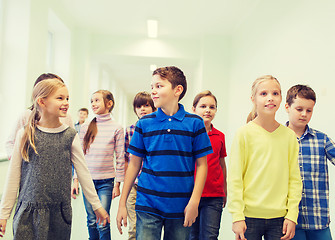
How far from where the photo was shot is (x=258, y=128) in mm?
1455

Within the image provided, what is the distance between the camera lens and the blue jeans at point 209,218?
1.93 m

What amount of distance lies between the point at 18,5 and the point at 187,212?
3995 mm

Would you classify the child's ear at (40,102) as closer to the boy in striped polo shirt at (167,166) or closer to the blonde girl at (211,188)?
the boy in striped polo shirt at (167,166)

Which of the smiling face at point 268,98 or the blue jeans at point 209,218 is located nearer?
the smiling face at point 268,98

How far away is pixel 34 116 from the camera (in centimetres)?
149

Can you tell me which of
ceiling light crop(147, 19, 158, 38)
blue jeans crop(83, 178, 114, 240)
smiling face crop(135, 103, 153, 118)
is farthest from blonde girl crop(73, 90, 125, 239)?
ceiling light crop(147, 19, 158, 38)

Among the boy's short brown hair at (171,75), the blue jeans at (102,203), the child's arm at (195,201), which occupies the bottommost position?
the blue jeans at (102,203)

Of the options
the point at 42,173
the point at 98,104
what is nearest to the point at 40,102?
the point at 42,173

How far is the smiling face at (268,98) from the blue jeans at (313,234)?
2.30 feet

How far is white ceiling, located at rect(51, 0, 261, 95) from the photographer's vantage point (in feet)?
16.8

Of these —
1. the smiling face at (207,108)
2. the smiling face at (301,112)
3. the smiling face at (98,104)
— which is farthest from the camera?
the smiling face at (98,104)

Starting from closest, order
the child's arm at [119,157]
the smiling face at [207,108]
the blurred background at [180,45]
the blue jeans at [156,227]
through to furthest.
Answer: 1. the blue jeans at [156,227]
2. the smiling face at [207,108]
3. the child's arm at [119,157]
4. the blurred background at [180,45]

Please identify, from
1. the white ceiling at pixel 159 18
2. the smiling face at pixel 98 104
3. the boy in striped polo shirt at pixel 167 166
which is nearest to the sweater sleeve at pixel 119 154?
the smiling face at pixel 98 104

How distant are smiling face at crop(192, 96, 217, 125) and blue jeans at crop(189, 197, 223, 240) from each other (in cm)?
56
